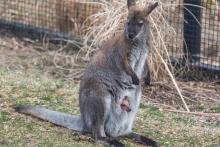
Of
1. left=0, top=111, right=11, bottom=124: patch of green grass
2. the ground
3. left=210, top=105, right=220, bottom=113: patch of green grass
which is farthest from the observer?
left=210, top=105, right=220, bottom=113: patch of green grass

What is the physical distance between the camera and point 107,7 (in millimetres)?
8414

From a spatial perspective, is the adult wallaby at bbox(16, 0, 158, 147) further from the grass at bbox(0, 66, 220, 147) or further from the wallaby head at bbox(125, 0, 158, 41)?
the grass at bbox(0, 66, 220, 147)

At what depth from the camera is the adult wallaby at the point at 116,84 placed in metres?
6.04

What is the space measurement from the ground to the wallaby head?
1.00 meters

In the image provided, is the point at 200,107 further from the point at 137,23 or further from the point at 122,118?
the point at 137,23

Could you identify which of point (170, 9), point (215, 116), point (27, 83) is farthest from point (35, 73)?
point (215, 116)

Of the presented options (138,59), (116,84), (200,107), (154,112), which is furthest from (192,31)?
(116,84)

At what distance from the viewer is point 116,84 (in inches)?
244

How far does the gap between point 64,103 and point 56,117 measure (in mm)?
892

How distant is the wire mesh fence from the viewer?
28.1 feet

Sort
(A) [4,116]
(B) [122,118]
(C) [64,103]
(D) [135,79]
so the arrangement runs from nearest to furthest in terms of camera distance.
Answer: (D) [135,79] → (B) [122,118] → (A) [4,116] → (C) [64,103]

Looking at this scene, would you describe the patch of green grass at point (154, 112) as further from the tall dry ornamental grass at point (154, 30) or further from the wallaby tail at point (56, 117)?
the wallaby tail at point (56, 117)

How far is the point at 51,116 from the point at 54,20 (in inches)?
157

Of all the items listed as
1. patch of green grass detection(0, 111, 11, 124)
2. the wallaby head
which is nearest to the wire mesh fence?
the wallaby head
